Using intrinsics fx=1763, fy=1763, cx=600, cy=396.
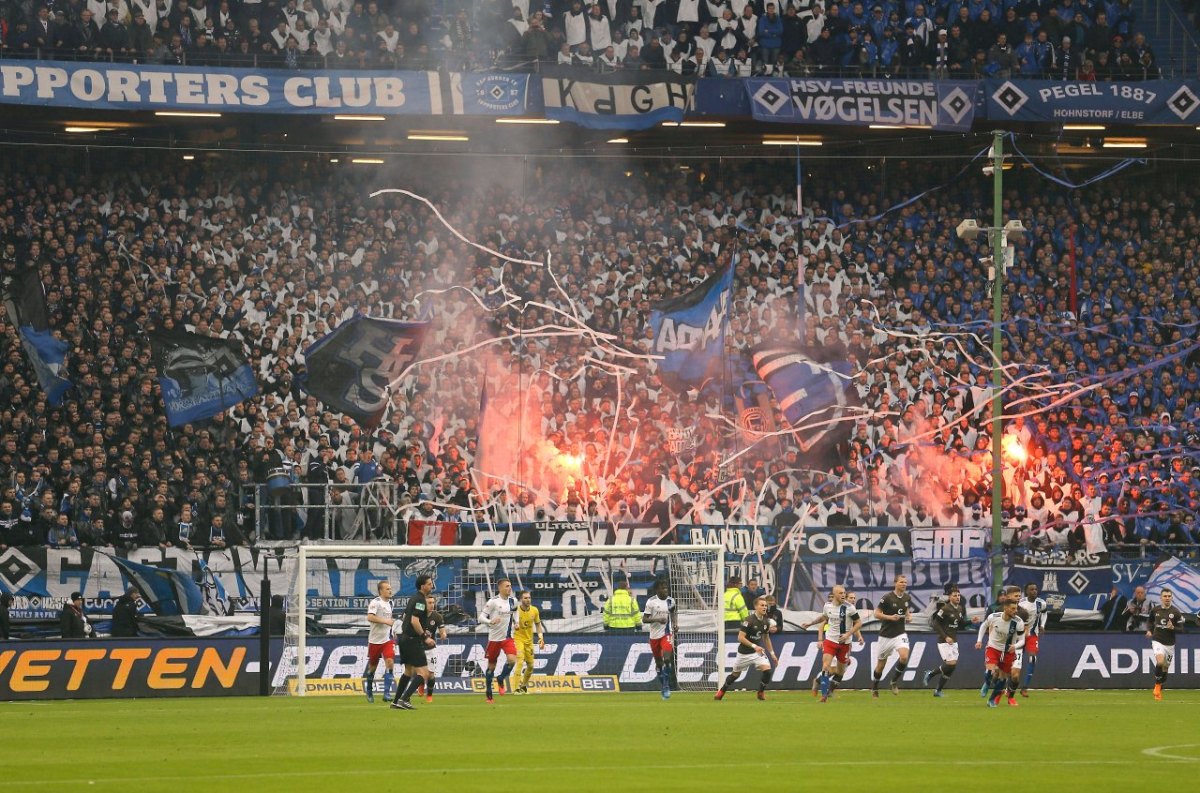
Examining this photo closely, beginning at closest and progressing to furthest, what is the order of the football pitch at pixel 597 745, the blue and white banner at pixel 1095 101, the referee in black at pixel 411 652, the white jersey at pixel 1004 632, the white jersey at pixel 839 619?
the football pitch at pixel 597 745 → the referee in black at pixel 411 652 → the white jersey at pixel 1004 632 → the white jersey at pixel 839 619 → the blue and white banner at pixel 1095 101

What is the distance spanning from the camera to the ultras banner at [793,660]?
93.7 ft

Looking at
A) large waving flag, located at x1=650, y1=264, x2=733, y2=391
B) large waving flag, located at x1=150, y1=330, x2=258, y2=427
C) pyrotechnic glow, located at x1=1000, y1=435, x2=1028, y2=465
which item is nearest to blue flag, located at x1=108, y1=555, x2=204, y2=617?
large waving flag, located at x1=150, y1=330, x2=258, y2=427

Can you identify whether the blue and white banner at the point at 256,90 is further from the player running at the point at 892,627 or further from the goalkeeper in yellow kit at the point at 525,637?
the player running at the point at 892,627

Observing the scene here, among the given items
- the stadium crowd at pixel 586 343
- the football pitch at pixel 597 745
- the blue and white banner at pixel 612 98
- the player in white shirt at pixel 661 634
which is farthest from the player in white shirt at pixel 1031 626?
the blue and white banner at pixel 612 98

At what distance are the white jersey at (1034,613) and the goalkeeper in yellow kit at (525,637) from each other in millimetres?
7654

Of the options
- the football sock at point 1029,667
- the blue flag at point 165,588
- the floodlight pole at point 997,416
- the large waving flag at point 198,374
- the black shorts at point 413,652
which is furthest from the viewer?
the large waving flag at point 198,374

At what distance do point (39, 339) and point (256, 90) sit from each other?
272 inches

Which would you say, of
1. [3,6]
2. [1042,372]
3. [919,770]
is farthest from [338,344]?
[919,770]

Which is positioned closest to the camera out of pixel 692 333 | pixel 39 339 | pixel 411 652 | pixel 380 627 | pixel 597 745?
pixel 597 745

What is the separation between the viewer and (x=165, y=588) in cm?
2991

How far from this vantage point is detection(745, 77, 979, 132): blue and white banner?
39.2 m

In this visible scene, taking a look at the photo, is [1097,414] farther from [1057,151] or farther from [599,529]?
[599,529]

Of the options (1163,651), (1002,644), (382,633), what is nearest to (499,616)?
(382,633)

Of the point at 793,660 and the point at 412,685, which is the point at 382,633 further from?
the point at 793,660
